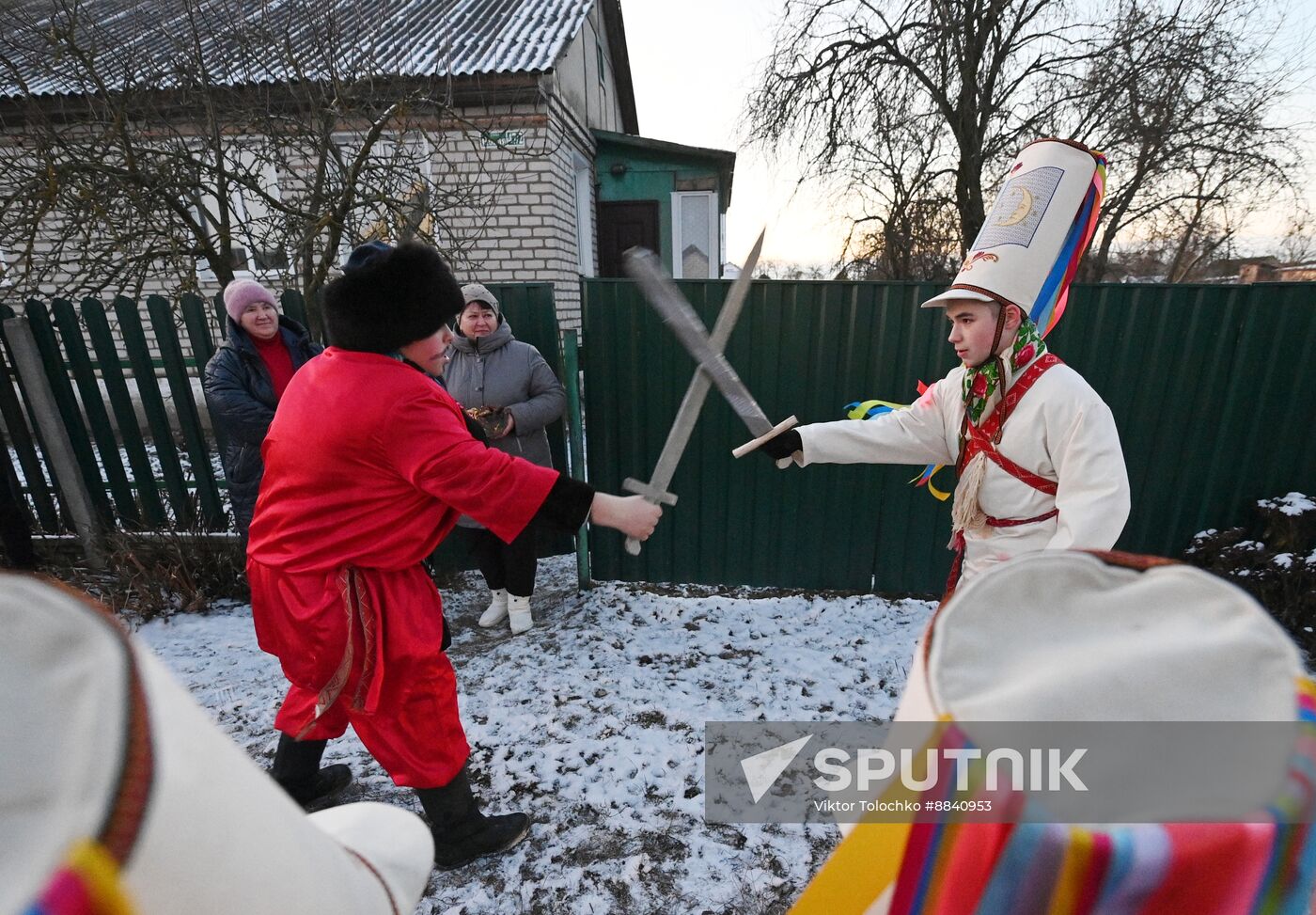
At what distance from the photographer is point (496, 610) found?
145 inches

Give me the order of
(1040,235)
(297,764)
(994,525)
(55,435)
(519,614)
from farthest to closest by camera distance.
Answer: (55,435) < (519,614) < (297,764) < (994,525) < (1040,235)

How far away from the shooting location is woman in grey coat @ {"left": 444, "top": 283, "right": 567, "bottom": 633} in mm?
3334

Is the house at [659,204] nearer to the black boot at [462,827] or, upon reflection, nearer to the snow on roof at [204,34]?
the snow on roof at [204,34]

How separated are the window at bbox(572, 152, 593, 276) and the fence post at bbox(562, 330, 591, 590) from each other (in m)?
6.23

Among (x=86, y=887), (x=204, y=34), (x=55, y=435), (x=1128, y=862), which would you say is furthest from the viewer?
(x=204, y=34)

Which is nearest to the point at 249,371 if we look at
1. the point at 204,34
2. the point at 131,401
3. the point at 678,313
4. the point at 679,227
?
the point at 131,401

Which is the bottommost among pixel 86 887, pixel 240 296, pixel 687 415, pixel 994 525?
pixel 994 525

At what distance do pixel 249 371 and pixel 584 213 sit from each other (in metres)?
7.44

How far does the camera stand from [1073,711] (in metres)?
0.50

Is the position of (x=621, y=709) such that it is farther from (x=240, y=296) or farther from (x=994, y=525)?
(x=240, y=296)

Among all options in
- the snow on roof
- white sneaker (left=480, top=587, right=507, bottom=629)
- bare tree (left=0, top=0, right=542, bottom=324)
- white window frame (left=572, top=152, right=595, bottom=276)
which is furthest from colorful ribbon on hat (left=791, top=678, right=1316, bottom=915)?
white window frame (left=572, top=152, right=595, bottom=276)

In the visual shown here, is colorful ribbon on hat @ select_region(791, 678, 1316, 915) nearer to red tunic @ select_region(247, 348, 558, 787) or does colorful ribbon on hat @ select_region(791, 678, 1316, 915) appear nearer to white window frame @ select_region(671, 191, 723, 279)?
red tunic @ select_region(247, 348, 558, 787)

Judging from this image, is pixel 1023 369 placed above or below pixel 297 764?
above

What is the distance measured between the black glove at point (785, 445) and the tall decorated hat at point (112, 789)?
1931 millimetres
